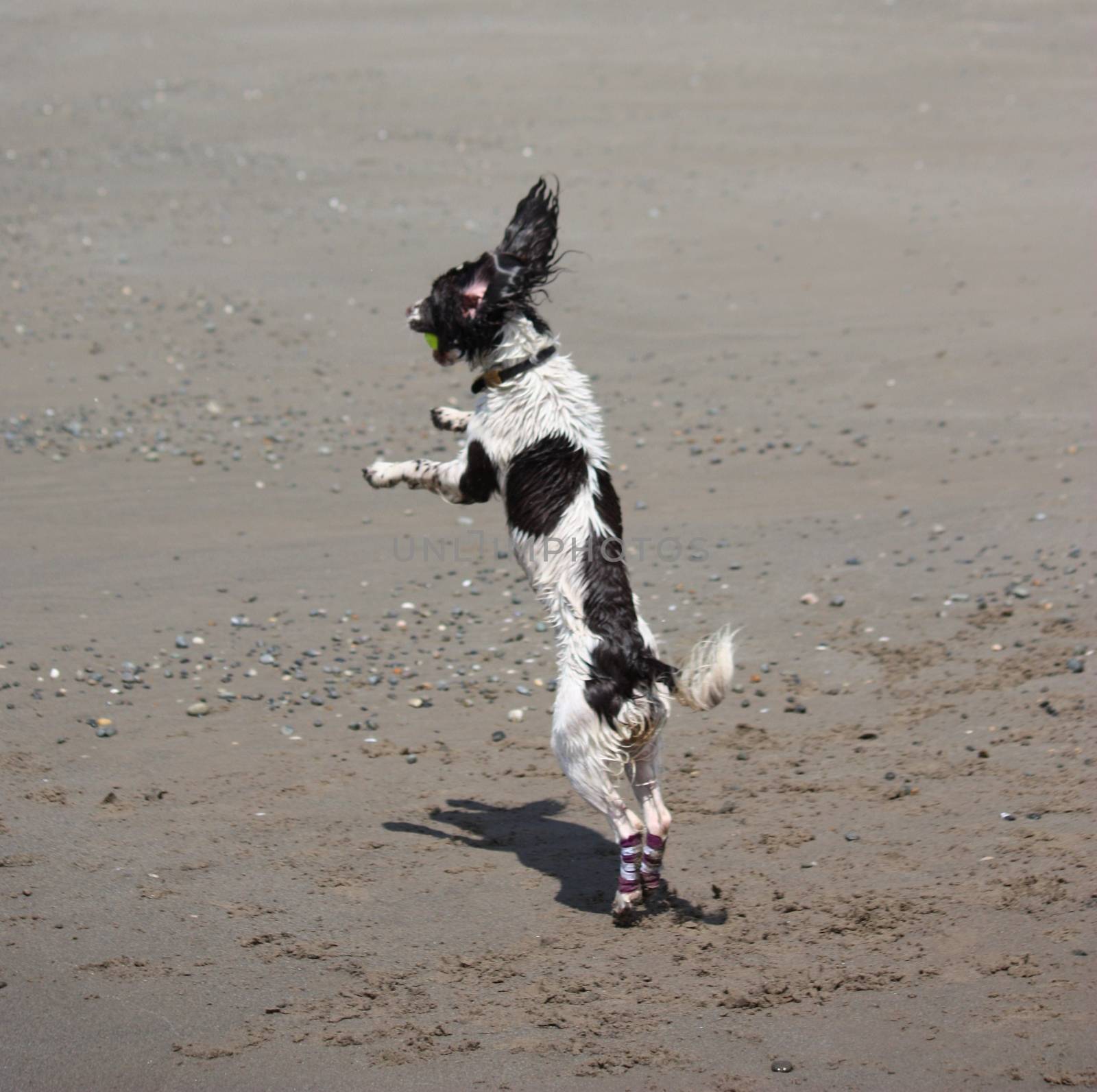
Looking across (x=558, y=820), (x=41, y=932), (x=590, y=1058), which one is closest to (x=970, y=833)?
(x=558, y=820)

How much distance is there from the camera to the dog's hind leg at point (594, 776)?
17.4ft

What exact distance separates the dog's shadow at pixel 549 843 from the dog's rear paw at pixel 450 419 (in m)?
1.74

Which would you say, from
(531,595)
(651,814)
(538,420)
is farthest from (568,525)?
Result: (531,595)

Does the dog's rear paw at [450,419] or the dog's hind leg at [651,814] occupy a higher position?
the dog's rear paw at [450,419]

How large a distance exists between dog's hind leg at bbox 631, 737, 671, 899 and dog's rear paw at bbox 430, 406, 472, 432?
159cm

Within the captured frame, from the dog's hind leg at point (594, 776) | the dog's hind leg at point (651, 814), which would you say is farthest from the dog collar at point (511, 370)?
the dog's hind leg at point (651, 814)

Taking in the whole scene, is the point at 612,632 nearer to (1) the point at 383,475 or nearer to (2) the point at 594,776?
(2) the point at 594,776

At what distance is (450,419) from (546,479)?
68cm

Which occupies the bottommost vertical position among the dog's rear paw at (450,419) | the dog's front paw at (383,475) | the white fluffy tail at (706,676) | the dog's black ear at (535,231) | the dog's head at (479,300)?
the white fluffy tail at (706,676)

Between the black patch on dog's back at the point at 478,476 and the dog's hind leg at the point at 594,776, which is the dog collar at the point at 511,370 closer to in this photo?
the black patch on dog's back at the point at 478,476

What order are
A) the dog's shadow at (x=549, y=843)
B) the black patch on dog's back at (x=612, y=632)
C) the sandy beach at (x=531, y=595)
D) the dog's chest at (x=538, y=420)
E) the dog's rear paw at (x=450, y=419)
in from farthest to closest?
1. the dog's rear paw at (x=450, y=419)
2. the dog's shadow at (x=549, y=843)
3. the dog's chest at (x=538, y=420)
4. the black patch on dog's back at (x=612, y=632)
5. the sandy beach at (x=531, y=595)

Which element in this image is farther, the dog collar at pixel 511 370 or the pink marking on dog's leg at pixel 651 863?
the dog collar at pixel 511 370

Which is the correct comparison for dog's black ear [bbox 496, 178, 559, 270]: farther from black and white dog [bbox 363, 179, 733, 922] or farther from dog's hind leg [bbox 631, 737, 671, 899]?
dog's hind leg [bbox 631, 737, 671, 899]

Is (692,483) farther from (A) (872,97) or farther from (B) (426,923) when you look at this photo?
(A) (872,97)
